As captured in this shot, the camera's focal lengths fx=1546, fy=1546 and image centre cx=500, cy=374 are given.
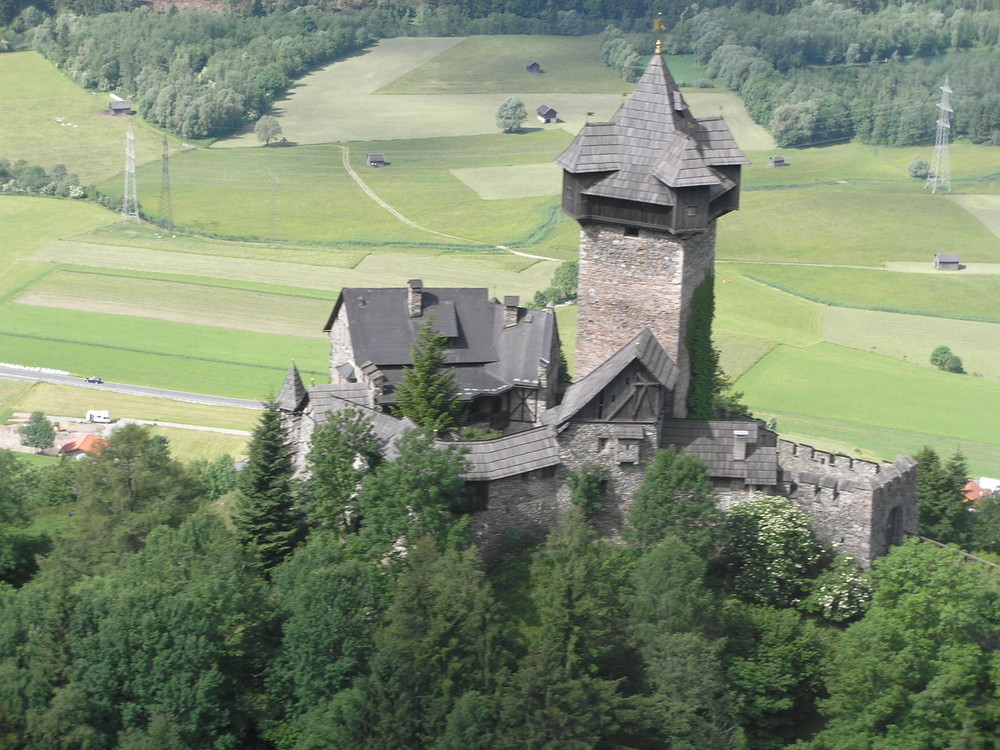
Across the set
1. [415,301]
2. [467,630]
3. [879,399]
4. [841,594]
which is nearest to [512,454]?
[467,630]

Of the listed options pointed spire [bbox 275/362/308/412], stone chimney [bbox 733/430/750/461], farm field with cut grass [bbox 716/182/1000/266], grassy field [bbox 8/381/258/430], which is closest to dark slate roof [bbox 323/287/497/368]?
pointed spire [bbox 275/362/308/412]

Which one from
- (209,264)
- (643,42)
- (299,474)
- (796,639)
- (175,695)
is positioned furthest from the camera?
(643,42)

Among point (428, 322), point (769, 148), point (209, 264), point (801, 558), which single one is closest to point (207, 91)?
point (209, 264)

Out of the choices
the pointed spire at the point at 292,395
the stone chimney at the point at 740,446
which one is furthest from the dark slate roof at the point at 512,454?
the pointed spire at the point at 292,395

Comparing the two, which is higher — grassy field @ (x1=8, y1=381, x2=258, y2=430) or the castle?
the castle

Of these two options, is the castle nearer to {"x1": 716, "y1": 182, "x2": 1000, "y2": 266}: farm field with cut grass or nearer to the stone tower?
the stone tower

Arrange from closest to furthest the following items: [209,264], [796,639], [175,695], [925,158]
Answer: [175,695] < [796,639] < [209,264] < [925,158]

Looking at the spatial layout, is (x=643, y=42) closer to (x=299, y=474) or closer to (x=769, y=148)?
(x=769, y=148)
